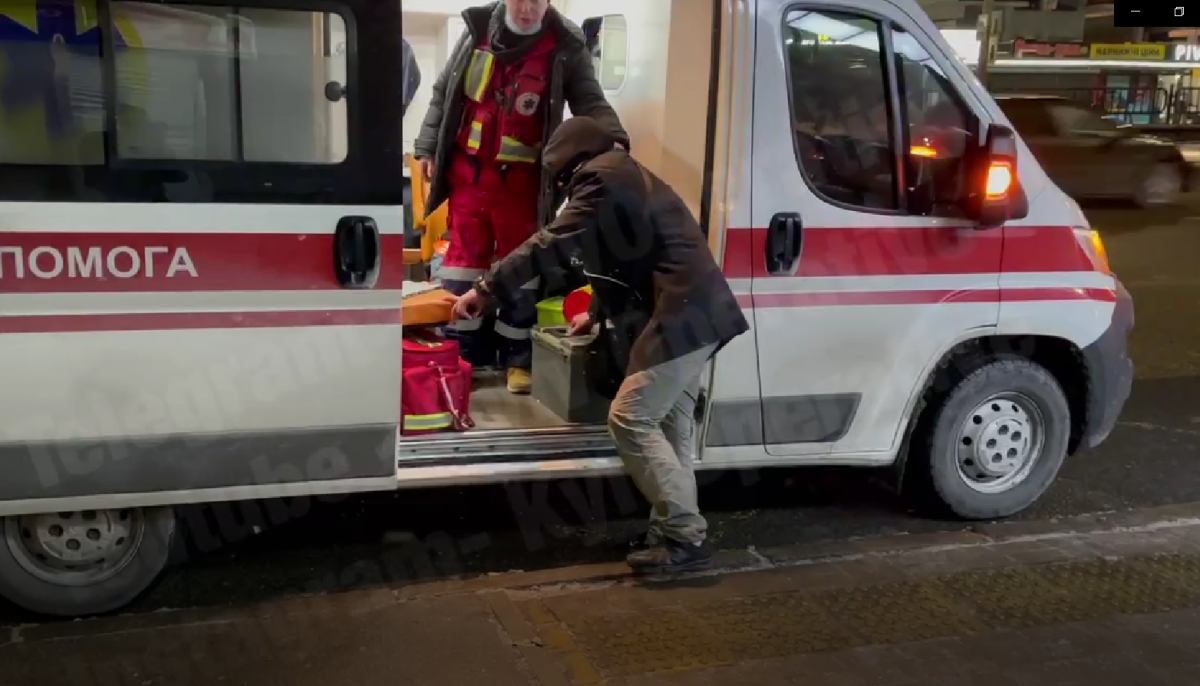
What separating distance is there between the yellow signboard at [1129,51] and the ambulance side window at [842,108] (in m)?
22.9

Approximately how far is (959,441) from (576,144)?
2127mm

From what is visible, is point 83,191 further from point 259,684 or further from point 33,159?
point 259,684

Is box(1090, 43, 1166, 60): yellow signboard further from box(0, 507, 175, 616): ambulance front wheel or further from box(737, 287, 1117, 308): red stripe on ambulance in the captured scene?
box(0, 507, 175, 616): ambulance front wheel

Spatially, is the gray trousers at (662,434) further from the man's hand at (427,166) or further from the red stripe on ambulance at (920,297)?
the man's hand at (427,166)

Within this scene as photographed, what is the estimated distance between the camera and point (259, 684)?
3.65 metres

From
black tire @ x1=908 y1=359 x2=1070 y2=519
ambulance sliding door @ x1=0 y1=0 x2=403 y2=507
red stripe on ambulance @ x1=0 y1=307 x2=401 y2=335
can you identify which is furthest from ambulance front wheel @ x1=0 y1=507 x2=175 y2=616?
black tire @ x1=908 y1=359 x2=1070 y2=519

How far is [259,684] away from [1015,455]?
3311mm

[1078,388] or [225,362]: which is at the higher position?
[225,362]

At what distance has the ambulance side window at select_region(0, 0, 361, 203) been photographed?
3.55 metres

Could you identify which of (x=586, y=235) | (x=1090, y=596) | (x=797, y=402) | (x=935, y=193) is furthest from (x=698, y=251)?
(x=1090, y=596)

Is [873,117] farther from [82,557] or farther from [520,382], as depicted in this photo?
[82,557]

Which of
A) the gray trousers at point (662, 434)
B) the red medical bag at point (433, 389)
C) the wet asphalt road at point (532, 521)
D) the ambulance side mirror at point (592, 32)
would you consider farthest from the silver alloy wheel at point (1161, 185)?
the red medical bag at point (433, 389)

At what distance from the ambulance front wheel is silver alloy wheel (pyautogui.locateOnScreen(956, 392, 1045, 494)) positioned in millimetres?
3249

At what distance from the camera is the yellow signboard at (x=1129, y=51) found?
2514cm
